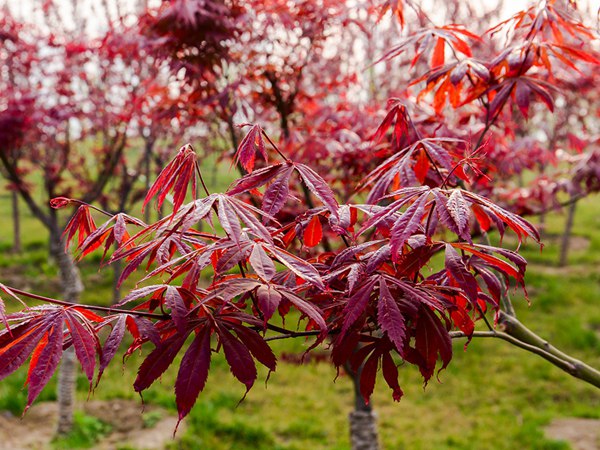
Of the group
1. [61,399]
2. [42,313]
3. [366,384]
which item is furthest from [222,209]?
[61,399]

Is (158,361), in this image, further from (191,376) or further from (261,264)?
(261,264)

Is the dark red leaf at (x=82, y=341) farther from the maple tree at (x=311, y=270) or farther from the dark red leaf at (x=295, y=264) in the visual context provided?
the dark red leaf at (x=295, y=264)

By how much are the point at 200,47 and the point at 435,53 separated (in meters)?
1.45

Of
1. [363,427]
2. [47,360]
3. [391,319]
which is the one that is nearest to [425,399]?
[363,427]

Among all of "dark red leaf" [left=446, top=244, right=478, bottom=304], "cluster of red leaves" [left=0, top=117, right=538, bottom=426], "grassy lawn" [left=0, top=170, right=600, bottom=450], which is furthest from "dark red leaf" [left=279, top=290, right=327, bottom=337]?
"grassy lawn" [left=0, top=170, right=600, bottom=450]

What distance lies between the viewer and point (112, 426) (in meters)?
4.44

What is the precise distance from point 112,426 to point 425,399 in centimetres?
257

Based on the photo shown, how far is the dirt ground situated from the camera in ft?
13.5

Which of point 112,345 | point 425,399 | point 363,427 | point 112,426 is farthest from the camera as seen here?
point 425,399

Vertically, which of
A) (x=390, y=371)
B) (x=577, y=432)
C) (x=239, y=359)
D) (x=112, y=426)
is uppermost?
(x=239, y=359)

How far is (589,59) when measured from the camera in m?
1.87

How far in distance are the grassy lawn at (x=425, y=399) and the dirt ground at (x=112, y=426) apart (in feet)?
0.40

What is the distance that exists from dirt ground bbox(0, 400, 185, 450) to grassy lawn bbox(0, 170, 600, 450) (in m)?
0.12

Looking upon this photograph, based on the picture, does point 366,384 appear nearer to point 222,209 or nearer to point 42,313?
point 222,209
